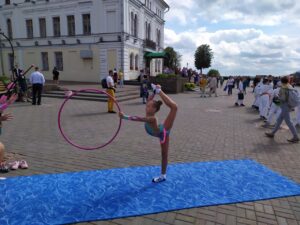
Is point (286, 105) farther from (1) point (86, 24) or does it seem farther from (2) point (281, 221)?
(1) point (86, 24)

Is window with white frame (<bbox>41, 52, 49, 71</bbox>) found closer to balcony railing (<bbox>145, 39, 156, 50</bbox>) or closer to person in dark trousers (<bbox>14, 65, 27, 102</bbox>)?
balcony railing (<bbox>145, 39, 156, 50</bbox>)

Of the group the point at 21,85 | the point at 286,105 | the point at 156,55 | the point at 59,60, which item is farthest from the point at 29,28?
the point at 286,105

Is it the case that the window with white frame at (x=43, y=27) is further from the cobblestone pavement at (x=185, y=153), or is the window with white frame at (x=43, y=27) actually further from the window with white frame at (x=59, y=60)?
the cobblestone pavement at (x=185, y=153)

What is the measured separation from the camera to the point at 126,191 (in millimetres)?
4438

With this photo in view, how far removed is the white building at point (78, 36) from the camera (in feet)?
93.5

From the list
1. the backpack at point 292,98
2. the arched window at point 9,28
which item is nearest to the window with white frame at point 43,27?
the arched window at point 9,28

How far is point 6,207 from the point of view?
12.6ft

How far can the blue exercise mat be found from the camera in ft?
12.3

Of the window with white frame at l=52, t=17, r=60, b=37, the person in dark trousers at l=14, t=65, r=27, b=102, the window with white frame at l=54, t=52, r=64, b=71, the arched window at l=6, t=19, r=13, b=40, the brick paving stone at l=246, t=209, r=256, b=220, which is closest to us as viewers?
the brick paving stone at l=246, t=209, r=256, b=220

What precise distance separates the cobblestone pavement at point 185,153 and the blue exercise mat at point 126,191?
232 millimetres

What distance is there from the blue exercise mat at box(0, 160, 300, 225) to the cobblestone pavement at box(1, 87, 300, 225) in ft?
0.76

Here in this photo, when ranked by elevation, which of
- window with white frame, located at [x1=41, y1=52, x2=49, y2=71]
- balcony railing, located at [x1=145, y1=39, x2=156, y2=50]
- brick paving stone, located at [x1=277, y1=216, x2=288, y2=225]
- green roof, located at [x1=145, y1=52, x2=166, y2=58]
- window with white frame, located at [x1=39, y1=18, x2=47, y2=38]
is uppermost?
window with white frame, located at [x1=39, y1=18, x2=47, y2=38]

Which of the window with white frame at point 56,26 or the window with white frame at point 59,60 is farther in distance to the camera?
the window with white frame at point 59,60

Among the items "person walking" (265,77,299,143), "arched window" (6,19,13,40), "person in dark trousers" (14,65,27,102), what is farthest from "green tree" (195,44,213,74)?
"person walking" (265,77,299,143)
